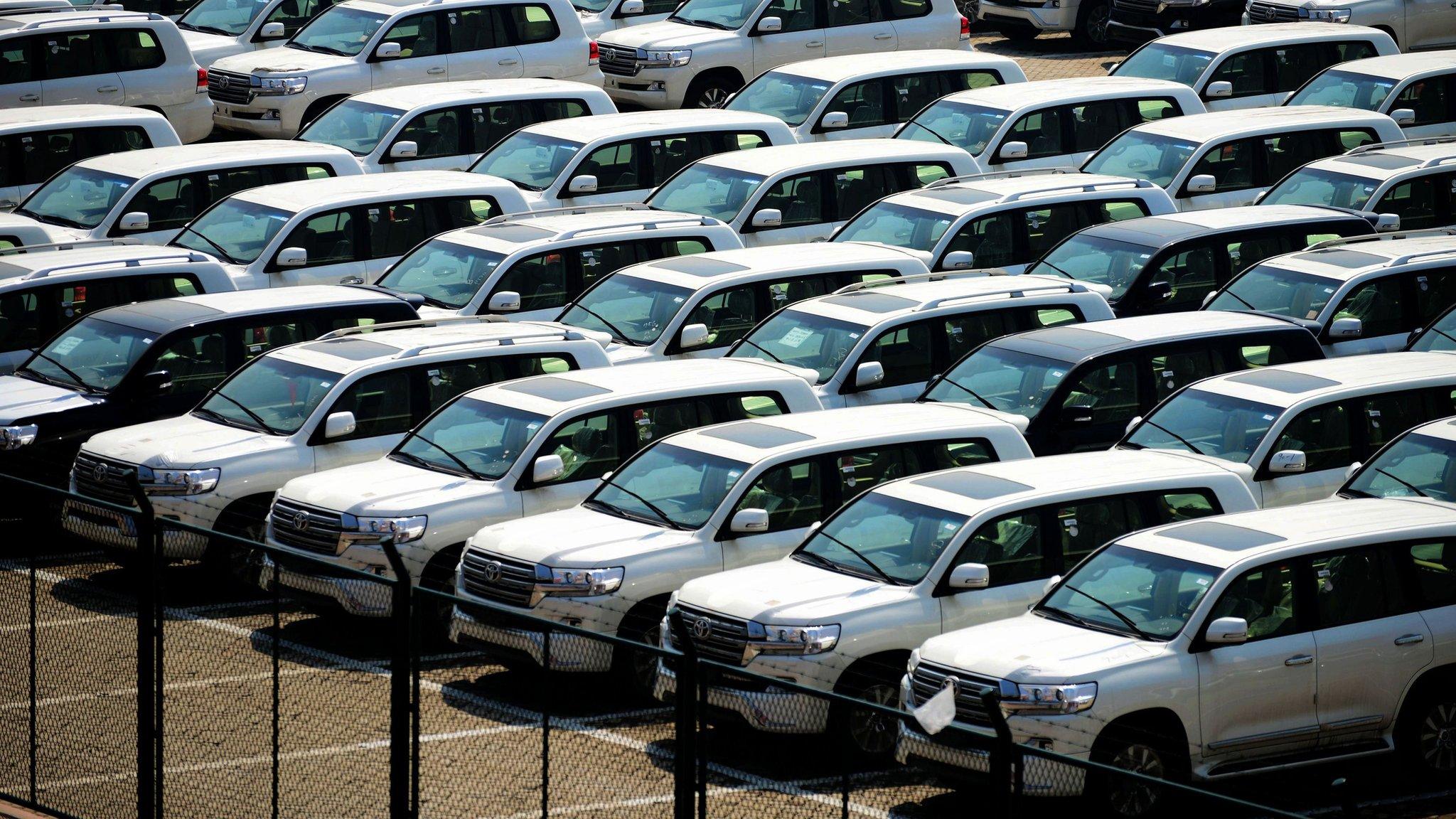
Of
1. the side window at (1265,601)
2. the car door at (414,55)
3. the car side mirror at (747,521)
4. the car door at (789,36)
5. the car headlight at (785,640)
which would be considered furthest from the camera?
the car door at (789,36)

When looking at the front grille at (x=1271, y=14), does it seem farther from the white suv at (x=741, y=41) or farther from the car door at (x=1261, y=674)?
the car door at (x=1261, y=674)

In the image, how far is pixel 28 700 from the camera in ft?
36.7

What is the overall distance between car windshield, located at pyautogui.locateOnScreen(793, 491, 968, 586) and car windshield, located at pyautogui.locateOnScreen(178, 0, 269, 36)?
59.8 feet

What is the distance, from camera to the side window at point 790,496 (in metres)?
13.2

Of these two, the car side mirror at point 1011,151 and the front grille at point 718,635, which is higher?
the car side mirror at point 1011,151

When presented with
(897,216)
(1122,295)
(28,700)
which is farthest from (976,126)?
(28,700)

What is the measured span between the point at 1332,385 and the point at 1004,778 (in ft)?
25.9

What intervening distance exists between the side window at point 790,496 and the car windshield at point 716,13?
49.7 feet

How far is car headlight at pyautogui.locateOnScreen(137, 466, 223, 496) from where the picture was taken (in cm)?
1457

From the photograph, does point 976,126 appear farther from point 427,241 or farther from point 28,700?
point 28,700

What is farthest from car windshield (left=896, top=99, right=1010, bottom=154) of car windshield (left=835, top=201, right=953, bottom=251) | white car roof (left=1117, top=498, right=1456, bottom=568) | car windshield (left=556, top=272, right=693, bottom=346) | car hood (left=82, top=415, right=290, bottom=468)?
white car roof (left=1117, top=498, right=1456, bottom=568)

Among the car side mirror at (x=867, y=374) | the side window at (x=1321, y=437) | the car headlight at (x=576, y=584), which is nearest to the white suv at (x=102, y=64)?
the car side mirror at (x=867, y=374)

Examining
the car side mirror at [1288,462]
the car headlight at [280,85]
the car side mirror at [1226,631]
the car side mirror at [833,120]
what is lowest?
the car side mirror at [1288,462]

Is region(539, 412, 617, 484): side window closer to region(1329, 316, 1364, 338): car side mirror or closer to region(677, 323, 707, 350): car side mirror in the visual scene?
region(677, 323, 707, 350): car side mirror
